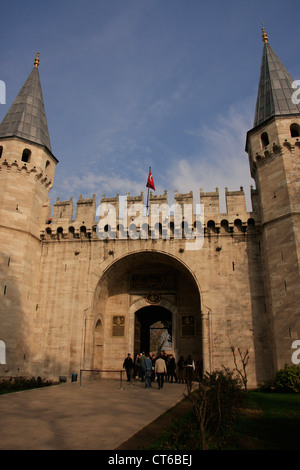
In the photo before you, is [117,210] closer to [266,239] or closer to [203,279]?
[203,279]

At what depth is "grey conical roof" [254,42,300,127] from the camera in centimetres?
1752

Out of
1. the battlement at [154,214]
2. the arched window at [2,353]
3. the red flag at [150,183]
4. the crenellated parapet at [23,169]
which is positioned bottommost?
the arched window at [2,353]

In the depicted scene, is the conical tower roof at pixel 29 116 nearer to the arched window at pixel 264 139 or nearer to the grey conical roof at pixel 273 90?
the arched window at pixel 264 139

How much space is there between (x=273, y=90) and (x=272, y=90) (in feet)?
0.17

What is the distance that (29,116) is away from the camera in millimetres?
20109

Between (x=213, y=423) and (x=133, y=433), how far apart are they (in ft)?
4.95

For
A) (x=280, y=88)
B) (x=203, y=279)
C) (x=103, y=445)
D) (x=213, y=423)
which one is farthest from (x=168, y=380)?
(x=280, y=88)

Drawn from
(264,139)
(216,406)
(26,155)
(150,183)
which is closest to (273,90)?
(264,139)

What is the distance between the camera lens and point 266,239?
16.1 meters

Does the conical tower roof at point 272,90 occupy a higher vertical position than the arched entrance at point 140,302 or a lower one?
higher

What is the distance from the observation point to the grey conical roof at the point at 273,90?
17.5 meters

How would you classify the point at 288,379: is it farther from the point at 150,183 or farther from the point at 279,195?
the point at 150,183

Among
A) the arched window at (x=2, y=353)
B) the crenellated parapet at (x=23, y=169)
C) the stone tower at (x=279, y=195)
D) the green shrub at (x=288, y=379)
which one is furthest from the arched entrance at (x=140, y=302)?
the crenellated parapet at (x=23, y=169)

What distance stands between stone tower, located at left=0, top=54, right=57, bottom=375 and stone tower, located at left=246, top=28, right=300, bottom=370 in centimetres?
1128
